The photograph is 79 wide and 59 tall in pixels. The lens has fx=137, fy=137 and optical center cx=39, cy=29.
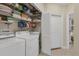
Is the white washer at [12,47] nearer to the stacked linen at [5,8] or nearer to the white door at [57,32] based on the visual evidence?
the stacked linen at [5,8]

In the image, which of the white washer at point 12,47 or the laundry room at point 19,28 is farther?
the laundry room at point 19,28

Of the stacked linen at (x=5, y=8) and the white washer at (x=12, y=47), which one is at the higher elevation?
the stacked linen at (x=5, y=8)

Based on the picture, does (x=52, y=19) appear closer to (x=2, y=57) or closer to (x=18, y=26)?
(x=18, y=26)

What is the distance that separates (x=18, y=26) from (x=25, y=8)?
0.41m

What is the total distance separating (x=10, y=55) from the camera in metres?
1.85

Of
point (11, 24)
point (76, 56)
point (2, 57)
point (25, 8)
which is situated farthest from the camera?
point (25, 8)

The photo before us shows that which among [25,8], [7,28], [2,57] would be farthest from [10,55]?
[25,8]

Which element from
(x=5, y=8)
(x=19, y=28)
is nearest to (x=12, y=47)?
(x=19, y=28)

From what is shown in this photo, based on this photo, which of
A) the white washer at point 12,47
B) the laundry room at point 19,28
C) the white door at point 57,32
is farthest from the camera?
the white door at point 57,32

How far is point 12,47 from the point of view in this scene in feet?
5.98

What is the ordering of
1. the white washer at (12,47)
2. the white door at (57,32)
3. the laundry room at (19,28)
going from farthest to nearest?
the white door at (57,32) → the laundry room at (19,28) → the white washer at (12,47)

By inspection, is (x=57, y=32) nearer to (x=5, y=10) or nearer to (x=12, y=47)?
(x=5, y=10)

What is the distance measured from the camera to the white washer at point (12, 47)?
173 cm

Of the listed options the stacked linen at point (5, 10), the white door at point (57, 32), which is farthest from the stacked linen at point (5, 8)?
the white door at point (57, 32)
